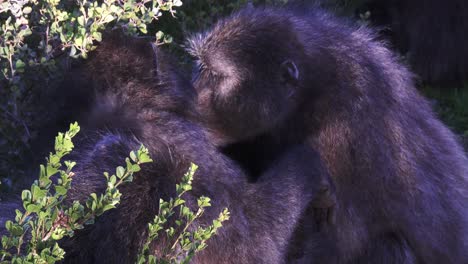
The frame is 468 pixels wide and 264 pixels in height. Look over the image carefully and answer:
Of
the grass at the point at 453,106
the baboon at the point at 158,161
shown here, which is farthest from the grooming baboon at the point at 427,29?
the baboon at the point at 158,161

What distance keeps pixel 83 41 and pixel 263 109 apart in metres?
0.95

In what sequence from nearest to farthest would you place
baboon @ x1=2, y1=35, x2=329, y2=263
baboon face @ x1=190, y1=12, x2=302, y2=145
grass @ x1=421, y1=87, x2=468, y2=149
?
baboon @ x1=2, y1=35, x2=329, y2=263
baboon face @ x1=190, y1=12, x2=302, y2=145
grass @ x1=421, y1=87, x2=468, y2=149

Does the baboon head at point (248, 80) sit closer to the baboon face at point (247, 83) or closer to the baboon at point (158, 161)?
the baboon face at point (247, 83)

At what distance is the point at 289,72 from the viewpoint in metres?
3.64

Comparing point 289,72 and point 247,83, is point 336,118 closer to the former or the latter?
point 289,72

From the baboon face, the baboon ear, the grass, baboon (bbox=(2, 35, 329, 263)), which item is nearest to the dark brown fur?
baboon (bbox=(2, 35, 329, 263))

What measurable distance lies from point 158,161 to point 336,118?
104 cm

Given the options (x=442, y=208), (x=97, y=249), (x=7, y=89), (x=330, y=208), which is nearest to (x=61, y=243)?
(x=97, y=249)

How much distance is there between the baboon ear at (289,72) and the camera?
3.64m

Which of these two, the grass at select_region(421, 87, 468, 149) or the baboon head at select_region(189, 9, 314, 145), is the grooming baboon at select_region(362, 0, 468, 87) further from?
the baboon head at select_region(189, 9, 314, 145)

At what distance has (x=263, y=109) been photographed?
361 cm

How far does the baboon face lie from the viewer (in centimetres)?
360

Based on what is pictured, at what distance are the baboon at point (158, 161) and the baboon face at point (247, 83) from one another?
0.36m

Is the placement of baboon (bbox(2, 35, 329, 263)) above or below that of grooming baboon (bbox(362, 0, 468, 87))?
above
